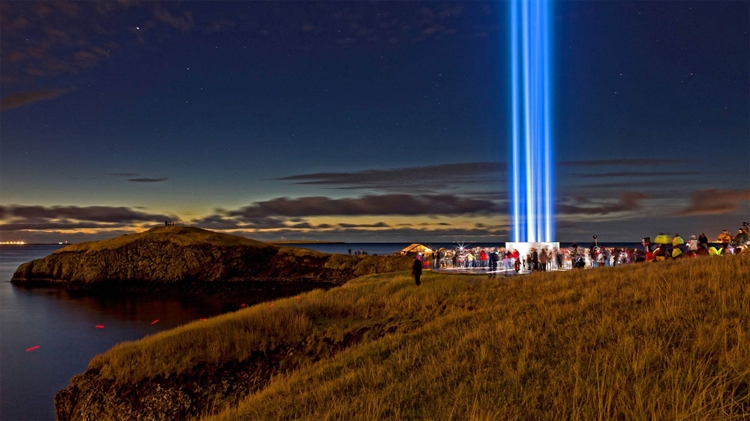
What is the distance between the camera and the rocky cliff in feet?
242

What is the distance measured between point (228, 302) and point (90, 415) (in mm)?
37679

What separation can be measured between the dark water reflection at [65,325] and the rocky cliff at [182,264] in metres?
7.58

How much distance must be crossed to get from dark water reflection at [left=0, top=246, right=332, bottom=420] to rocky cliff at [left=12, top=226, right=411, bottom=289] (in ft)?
24.9

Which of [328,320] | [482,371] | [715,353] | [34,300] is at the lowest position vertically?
[34,300]

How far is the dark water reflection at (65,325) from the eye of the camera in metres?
25.6

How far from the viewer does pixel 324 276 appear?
7600 cm

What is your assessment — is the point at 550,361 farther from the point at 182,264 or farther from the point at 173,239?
the point at 173,239

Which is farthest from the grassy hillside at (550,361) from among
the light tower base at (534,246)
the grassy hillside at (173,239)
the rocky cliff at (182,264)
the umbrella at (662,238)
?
the grassy hillside at (173,239)

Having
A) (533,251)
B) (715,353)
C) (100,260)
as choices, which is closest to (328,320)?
(715,353)

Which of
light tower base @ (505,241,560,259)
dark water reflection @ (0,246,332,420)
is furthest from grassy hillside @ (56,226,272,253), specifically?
light tower base @ (505,241,560,259)

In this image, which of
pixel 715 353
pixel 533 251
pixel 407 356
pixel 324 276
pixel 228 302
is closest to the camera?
pixel 715 353

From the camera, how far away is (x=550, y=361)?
25.4 feet

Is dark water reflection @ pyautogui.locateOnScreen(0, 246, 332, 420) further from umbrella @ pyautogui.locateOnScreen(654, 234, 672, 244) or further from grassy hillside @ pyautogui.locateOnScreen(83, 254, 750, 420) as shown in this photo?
umbrella @ pyautogui.locateOnScreen(654, 234, 672, 244)

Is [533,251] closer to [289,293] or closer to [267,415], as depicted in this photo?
[267,415]
